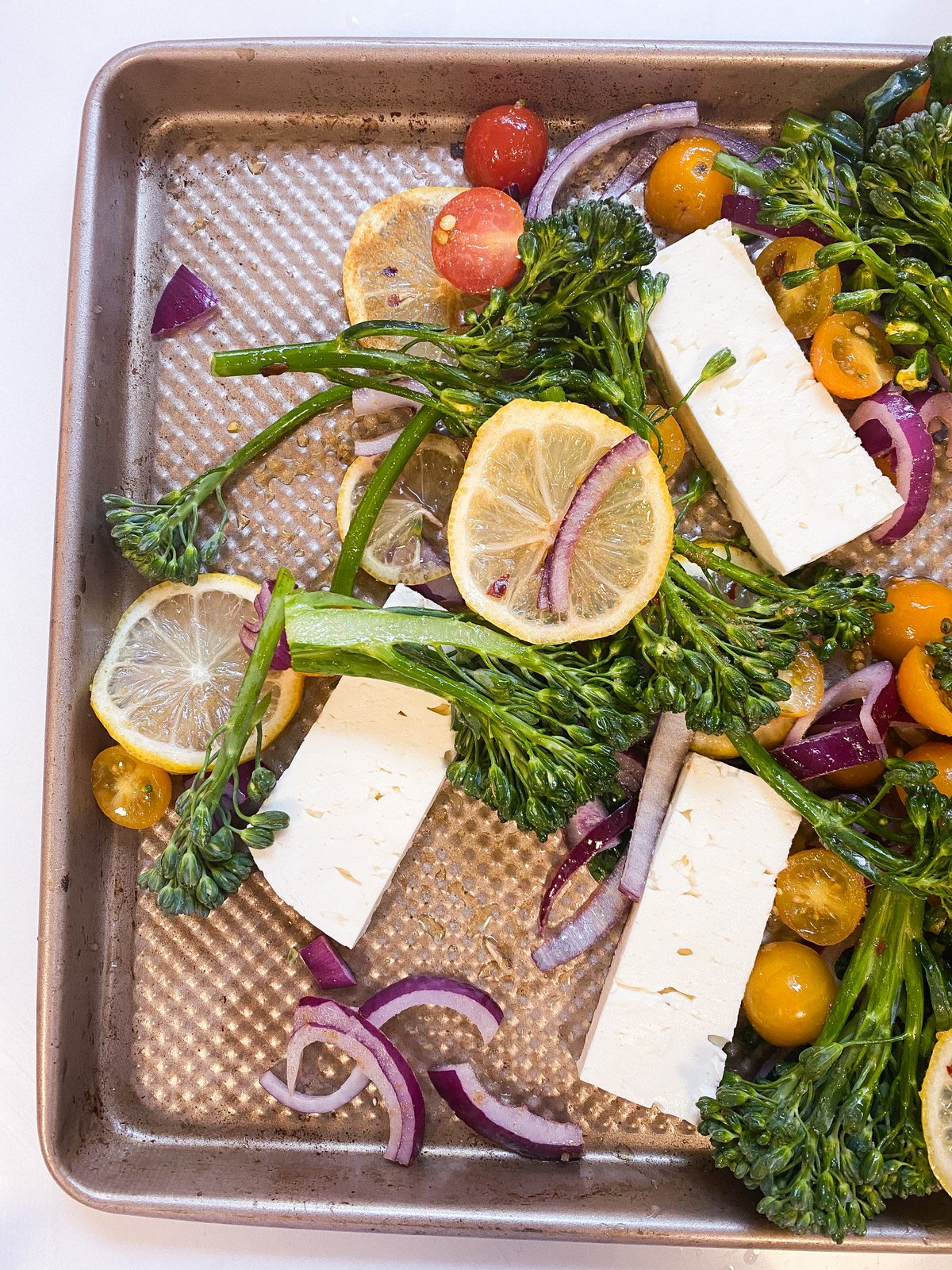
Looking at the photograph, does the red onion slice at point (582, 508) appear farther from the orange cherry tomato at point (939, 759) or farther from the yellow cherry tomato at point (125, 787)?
the yellow cherry tomato at point (125, 787)

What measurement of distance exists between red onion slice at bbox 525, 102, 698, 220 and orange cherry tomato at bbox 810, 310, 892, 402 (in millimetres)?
706

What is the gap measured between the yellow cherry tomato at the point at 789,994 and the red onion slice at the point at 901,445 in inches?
45.8

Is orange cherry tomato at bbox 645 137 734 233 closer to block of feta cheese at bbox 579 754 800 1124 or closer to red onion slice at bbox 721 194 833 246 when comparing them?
red onion slice at bbox 721 194 833 246

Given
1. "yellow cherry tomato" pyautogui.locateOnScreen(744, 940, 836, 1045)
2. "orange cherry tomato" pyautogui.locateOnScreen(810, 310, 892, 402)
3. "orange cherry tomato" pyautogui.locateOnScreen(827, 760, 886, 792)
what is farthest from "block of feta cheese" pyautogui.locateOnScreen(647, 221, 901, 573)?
"yellow cherry tomato" pyautogui.locateOnScreen(744, 940, 836, 1045)

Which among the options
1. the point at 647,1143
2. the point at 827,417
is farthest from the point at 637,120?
the point at 647,1143

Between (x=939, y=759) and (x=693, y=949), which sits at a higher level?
(x=939, y=759)

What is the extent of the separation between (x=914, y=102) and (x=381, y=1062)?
2894 mm

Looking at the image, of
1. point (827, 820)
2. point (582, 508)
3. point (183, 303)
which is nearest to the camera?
point (582, 508)

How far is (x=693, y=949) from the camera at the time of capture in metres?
2.34

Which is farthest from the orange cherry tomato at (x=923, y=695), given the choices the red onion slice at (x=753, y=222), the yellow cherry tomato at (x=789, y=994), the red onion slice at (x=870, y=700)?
the red onion slice at (x=753, y=222)

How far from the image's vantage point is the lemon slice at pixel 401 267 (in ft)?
8.13

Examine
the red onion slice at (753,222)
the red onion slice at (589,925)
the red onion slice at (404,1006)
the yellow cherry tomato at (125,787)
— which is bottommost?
the red onion slice at (404,1006)

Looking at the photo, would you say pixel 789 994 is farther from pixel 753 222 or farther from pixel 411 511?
pixel 753 222

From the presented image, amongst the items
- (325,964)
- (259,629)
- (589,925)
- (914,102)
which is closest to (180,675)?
(259,629)
